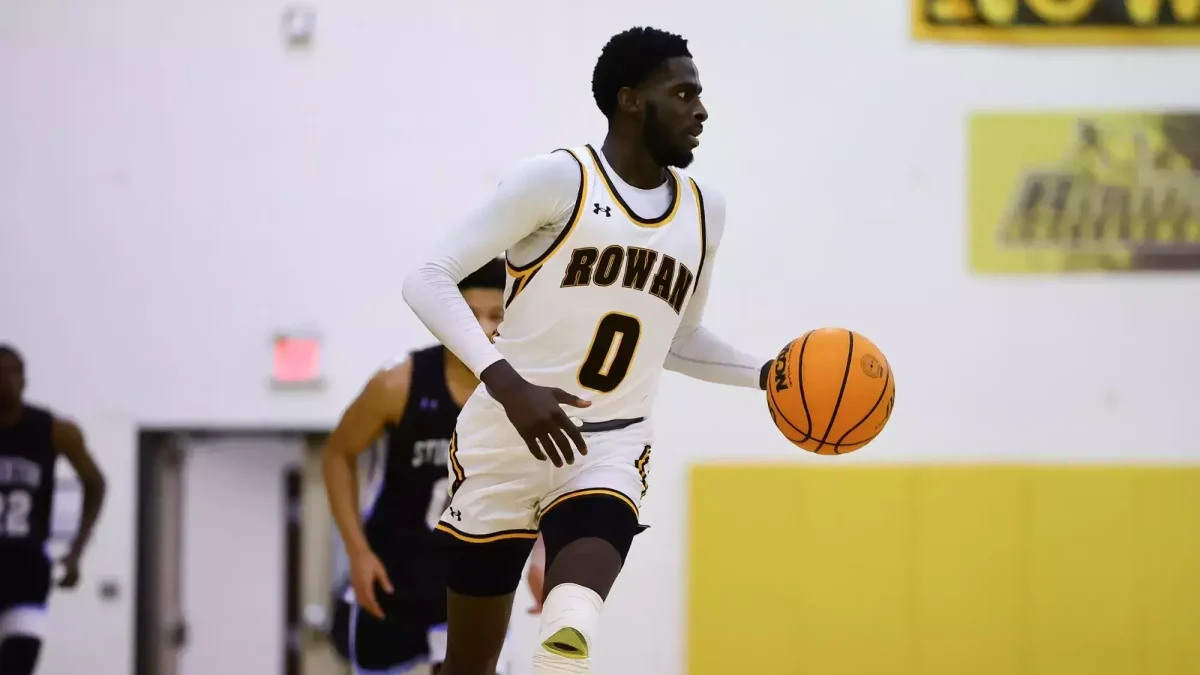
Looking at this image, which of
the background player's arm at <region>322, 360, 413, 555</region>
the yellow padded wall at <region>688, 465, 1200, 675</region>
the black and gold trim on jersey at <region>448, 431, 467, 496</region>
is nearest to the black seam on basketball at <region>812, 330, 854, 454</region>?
the black and gold trim on jersey at <region>448, 431, 467, 496</region>

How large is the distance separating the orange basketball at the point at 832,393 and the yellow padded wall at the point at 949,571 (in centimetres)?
278

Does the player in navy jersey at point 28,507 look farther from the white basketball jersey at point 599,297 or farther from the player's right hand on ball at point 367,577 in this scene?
the white basketball jersey at point 599,297

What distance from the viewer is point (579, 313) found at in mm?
2508

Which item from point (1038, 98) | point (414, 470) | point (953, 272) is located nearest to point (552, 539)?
point (414, 470)

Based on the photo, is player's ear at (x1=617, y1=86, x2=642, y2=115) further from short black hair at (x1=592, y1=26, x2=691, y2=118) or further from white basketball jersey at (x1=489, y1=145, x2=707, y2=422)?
white basketball jersey at (x1=489, y1=145, x2=707, y2=422)

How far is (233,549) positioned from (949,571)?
3402mm

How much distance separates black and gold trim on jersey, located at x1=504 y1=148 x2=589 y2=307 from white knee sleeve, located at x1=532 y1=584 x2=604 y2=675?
0.65 metres

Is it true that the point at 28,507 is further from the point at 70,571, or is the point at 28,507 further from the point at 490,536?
the point at 490,536

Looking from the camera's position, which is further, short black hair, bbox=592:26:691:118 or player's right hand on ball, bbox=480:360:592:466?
short black hair, bbox=592:26:691:118

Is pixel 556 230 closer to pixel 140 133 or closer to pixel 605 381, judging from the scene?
pixel 605 381

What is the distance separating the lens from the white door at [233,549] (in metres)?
5.98

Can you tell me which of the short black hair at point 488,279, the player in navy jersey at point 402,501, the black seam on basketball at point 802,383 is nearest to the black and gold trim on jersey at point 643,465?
the black seam on basketball at point 802,383

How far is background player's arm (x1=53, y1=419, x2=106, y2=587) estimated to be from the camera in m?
5.50

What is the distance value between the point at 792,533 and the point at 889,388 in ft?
9.35
